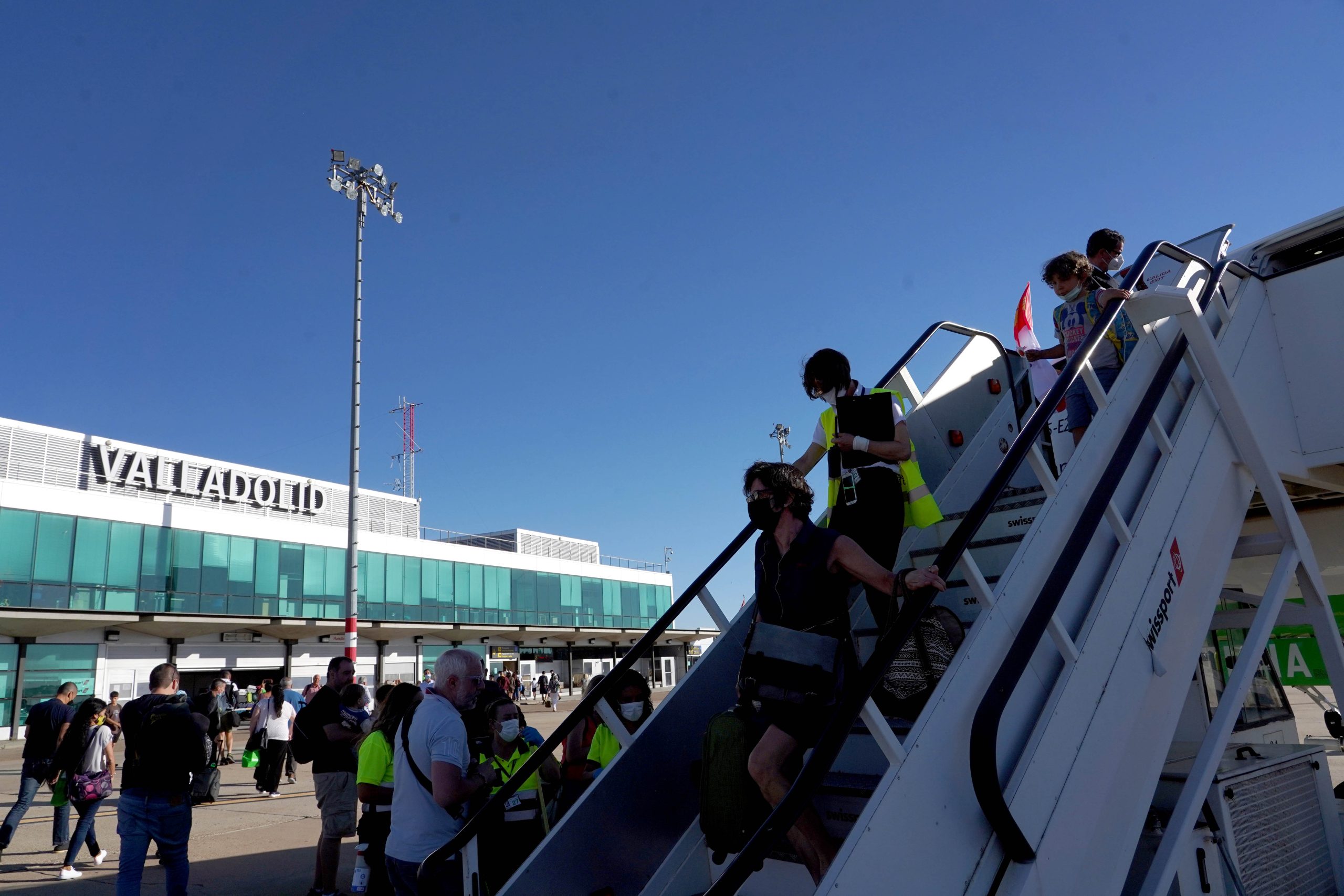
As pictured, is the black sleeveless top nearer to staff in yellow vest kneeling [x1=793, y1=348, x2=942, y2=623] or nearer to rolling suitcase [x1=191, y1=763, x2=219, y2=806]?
staff in yellow vest kneeling [x1=793, y1=348, x2=942, y2=623]

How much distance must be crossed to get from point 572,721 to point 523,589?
41.7m

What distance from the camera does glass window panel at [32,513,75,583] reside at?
26.4 meters

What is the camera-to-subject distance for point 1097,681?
332 centimetres

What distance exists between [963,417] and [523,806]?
426 centimetres

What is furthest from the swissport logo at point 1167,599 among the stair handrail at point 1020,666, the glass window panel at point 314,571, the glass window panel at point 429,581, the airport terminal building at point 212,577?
the glass window panel at point 429,581

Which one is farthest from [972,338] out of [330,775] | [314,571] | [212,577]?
[314,571]

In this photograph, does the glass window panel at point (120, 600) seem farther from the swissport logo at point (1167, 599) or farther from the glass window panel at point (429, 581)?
the swissport logo at point (1167, 599)

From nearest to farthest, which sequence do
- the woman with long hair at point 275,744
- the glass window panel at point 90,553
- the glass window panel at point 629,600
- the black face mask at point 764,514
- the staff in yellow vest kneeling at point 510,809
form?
the black face mask at point 764,514, the staff in yellow vest kneeling at point 510,809, the woman with long hair at point 275,744, the glass window panel at point 90,553, the glass window panel at point 629,600

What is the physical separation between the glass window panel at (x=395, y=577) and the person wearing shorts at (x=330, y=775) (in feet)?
105

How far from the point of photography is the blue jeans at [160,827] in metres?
5.41

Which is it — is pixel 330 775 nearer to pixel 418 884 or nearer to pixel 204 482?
pixel 418 884

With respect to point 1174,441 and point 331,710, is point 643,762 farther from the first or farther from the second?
point 331,710

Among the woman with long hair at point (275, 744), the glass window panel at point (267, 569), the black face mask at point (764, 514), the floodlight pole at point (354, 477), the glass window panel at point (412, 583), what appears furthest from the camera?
the glass window panel at point (412, 583)

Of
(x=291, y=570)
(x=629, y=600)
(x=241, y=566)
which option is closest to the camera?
(x=241, y=566)
